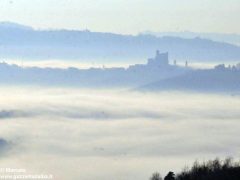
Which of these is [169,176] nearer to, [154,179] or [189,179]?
[189,179]

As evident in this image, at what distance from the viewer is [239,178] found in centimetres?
8831

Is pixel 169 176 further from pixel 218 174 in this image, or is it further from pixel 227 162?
pixel 227 162

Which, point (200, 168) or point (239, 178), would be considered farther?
point (200, 168)

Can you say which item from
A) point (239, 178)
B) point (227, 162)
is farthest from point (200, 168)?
point (239, 178)

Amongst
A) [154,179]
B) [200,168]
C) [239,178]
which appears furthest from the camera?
[154,179]

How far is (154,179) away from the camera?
108m

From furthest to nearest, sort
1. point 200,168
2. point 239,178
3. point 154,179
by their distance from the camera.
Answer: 1. point 154,179
2. point 200,168
3. point 239,178

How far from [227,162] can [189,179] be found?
10.2 metres

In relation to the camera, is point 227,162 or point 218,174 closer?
point 218,174

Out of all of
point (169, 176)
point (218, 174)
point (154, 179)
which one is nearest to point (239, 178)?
point (218, 174)

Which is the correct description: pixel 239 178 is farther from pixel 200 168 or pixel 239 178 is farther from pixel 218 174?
pixel 200 168

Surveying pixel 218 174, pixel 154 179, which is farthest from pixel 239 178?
pixel 154 179

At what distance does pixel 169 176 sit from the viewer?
91.6 metres

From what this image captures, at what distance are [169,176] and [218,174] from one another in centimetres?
678
